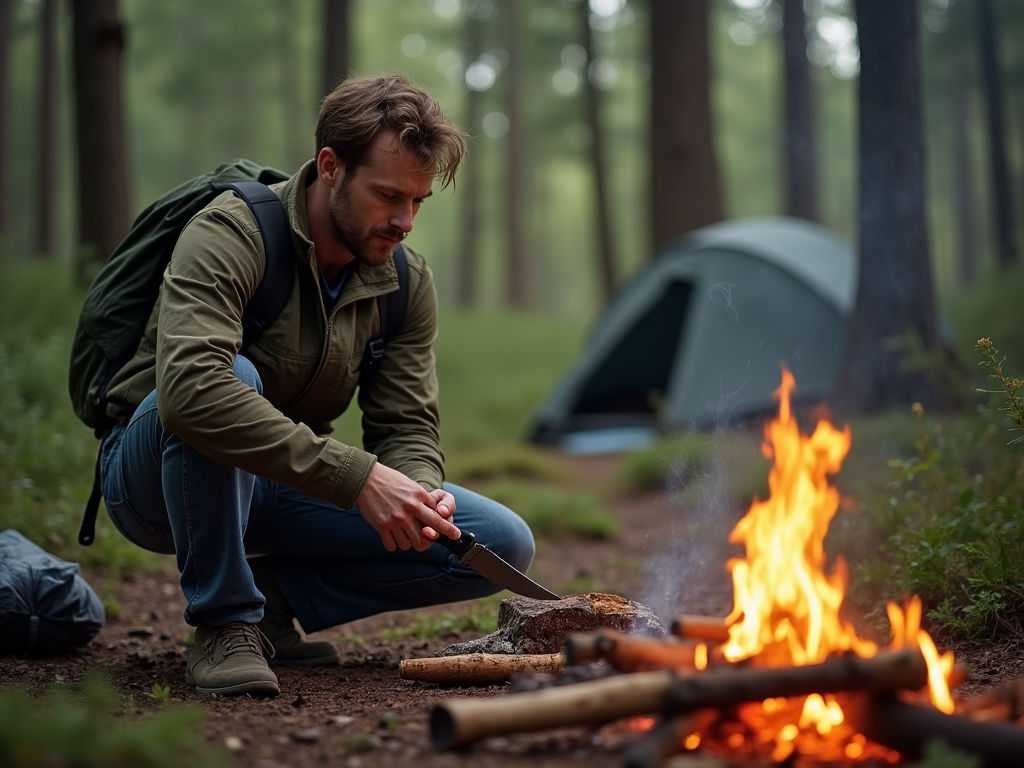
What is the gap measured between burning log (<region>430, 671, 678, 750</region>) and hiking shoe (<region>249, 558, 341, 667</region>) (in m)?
1.46

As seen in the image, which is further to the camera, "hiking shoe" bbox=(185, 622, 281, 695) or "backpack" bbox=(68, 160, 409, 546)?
"backpack" bbox=(68, 160, 409, 546)

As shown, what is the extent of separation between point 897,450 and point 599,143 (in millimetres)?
13076

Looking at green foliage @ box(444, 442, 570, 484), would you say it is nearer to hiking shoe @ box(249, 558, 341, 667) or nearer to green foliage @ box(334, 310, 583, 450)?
green foliage @ box(334, 310, 583, 450)

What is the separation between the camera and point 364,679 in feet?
11.2

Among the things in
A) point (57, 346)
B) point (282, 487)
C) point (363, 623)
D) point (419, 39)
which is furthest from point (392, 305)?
point (419, 39)

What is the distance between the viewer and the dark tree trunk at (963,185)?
89.5 ft

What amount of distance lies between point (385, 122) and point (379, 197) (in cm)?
23

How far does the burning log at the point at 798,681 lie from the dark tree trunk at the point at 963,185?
2703 centimetres

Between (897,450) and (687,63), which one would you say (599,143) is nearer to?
(687,63)

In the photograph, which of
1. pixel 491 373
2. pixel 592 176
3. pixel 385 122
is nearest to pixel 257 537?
pixel 385 122

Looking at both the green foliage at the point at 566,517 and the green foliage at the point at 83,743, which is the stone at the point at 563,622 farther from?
the green foliage at the point at 566,517

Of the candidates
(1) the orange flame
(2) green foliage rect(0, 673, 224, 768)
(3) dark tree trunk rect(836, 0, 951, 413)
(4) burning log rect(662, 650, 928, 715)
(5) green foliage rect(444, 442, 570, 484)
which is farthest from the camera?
(5) green foliage rect(444, 442, 570, 484)

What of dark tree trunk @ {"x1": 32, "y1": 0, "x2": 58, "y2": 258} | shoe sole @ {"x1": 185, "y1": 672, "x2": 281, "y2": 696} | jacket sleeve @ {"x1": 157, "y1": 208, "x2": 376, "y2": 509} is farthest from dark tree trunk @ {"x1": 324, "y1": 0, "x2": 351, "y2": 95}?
shoe sole @ {"x1": 185, "y1": 672, "x2": 281, "y2": 696}

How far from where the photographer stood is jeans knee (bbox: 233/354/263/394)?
2980mm
